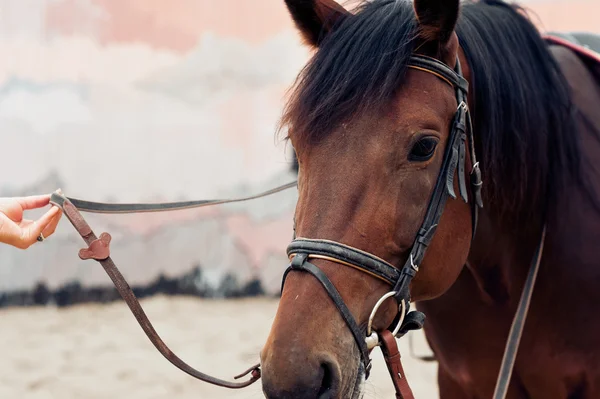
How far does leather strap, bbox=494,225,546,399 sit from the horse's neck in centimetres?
3

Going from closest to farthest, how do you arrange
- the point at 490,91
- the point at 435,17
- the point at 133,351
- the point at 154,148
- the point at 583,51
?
the point at 435,17, the point at 490,91, the point at 583,51, the point at 133,351, the point at 154,148

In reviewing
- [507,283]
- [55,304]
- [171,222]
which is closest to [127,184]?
[171,222]

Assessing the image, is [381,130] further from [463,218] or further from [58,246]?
[58,246]

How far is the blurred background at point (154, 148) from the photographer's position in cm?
568

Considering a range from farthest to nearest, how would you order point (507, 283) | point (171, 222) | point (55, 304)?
point (171, 222), point (55, 304), point (507, 283)

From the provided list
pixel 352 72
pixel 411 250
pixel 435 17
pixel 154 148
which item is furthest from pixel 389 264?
pixel 154 148

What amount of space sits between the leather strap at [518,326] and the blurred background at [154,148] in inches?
128

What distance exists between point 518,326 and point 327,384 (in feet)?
2.66

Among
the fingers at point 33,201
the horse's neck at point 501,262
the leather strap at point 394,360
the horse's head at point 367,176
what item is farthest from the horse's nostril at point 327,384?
the fingers at point 33,201

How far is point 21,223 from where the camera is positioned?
1.72 meters

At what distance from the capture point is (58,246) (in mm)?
5762

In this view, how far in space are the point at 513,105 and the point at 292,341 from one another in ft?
3.08

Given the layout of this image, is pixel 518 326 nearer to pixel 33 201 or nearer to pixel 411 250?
pixel 411 250

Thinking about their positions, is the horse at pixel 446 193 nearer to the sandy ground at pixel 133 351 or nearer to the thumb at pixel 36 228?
the thumb at pixel 36 228
